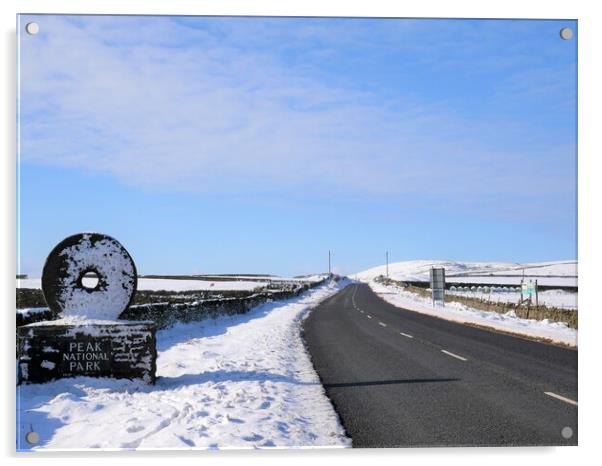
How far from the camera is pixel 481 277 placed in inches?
2778

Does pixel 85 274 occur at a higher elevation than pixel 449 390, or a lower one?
higher

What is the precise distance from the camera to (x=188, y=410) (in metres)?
6.80

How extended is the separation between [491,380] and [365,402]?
287cm

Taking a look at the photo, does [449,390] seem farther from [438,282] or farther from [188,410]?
[438,282]

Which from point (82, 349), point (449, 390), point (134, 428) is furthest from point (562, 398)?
point (82, 349)

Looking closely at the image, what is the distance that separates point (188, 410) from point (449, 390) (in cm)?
399

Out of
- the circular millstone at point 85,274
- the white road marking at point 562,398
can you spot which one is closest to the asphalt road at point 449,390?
the white road marking at point 562,398

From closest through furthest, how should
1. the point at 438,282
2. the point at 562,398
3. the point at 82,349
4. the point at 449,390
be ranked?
the point at 82,349, the point at 562,398, the point at 449,390, the point at 438,282

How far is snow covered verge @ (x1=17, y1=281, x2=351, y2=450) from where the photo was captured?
5895 mm

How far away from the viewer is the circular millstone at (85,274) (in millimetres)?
7652

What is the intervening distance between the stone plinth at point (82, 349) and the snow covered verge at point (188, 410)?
15 cm

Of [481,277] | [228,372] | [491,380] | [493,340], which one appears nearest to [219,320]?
[493,340]

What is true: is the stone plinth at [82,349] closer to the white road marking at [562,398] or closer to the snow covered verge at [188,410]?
the snow covered verge at [188,410]
